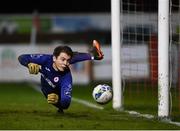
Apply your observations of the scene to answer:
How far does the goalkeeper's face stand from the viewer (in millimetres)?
11297

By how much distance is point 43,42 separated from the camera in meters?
34.7

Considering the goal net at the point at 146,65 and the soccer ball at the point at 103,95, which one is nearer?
the soccer ball at the point at 103,95

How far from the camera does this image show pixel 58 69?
1145 centimetres

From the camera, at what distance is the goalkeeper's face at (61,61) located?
11.3 m

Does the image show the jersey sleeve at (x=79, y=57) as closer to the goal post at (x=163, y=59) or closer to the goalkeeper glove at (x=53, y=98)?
the goalkeeper glove at (x=53, y=98)

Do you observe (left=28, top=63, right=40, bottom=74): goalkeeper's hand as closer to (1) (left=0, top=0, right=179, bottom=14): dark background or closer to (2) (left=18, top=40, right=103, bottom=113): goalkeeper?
(2) (left=18, top=40, right=103, bottom=113): goalkeeper

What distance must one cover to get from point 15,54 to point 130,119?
19327 millimetres

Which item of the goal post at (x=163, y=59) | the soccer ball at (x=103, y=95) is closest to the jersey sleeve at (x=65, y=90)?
the soccer ball at (x=103, y=95)

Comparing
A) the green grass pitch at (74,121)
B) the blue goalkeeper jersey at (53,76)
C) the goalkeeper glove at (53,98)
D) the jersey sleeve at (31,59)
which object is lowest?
the green grass pitch at (74,121)

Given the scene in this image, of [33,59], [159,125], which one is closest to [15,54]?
[33,59]

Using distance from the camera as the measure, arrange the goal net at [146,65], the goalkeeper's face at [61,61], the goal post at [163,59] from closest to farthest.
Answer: the goal post at [163,59]
the goalkeeper's face at [61,61]
the goal net at [146,65]

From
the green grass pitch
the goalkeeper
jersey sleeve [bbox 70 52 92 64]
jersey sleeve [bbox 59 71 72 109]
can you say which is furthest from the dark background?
jersey sleeve [bbox 59 71 72 109]

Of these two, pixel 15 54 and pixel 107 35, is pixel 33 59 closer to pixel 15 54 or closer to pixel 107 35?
pixel 15 54

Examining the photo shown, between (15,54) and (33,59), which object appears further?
(15,54)
